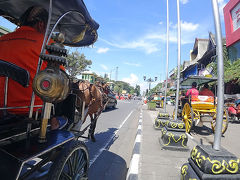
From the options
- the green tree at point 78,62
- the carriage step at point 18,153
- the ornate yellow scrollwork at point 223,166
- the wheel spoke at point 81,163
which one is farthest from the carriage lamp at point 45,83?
the green tree at point 78,62

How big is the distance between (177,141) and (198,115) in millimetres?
2434

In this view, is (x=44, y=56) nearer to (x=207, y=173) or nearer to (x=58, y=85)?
(x=58, y=85)

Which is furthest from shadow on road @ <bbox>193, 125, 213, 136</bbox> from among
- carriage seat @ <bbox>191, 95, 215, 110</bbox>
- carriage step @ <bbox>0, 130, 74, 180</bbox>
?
carriage step @ <bbox>0, 130, 74, 180</bbox>

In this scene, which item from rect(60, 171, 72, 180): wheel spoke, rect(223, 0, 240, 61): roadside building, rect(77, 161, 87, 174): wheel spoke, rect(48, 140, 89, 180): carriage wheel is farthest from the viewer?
rect(223, 0, 240, 61): roadside building

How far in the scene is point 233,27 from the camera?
557 inches

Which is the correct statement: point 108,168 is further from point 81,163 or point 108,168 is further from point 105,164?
point 81,163

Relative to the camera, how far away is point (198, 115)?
5809mm

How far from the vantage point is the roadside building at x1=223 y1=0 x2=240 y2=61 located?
13.3 meters

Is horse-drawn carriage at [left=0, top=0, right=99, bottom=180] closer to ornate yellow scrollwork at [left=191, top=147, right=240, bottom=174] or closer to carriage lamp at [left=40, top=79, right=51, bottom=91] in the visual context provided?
carriage lamp at [left=40, top=79, right=51, bottom=91]

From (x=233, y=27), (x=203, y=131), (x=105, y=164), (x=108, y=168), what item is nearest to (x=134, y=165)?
(x=108, y=168)

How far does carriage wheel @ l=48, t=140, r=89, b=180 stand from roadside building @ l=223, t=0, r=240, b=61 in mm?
15808

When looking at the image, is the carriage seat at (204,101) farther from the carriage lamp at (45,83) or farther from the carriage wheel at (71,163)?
the carriage lamp at (45,83)

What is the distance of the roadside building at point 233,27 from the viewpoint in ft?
43.6

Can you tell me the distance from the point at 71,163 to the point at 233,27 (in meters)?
17.5
